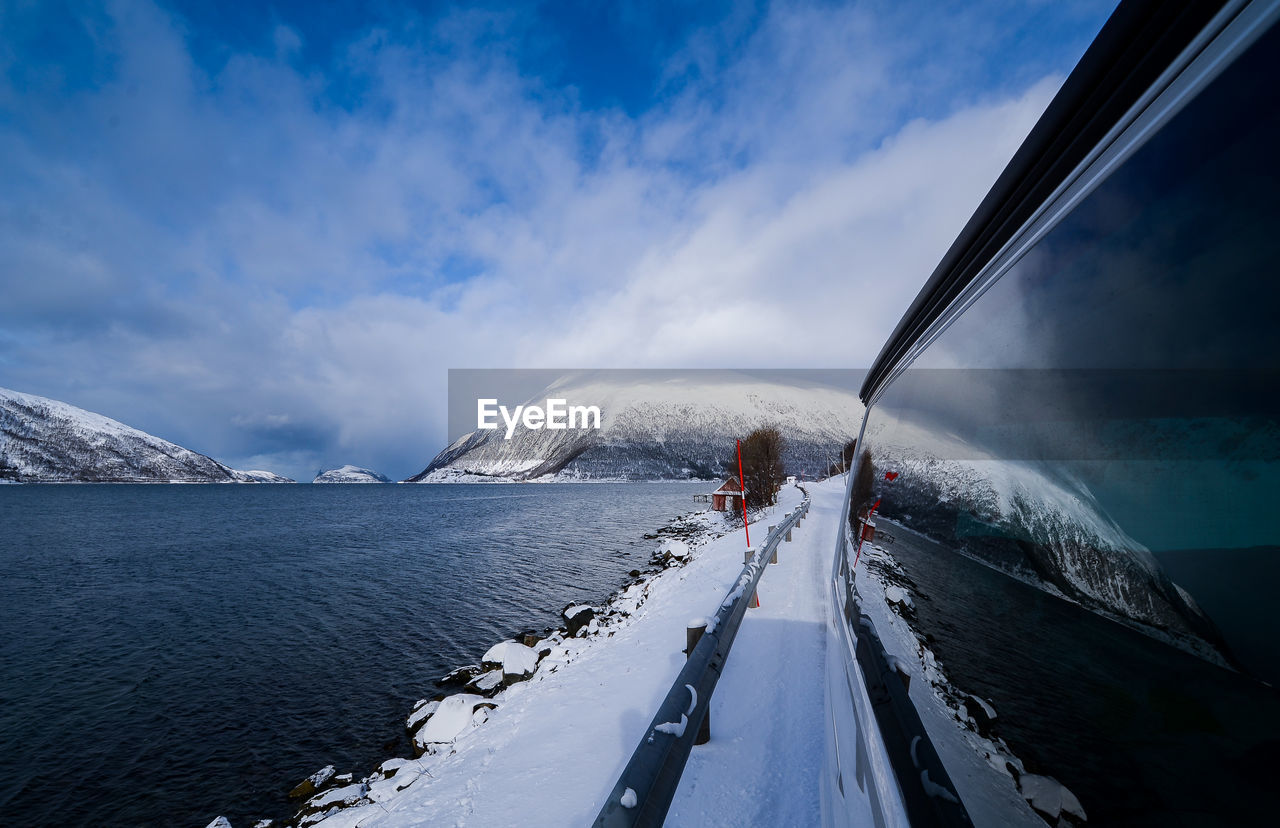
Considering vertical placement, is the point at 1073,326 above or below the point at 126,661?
above

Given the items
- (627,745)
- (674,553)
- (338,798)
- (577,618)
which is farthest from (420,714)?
(674,553)

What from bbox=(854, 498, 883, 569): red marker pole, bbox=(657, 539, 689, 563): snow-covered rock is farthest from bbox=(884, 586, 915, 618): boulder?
bbox=(657, 539, 689, 563): snow-covered rock

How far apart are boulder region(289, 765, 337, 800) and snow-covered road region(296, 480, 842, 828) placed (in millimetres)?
1869

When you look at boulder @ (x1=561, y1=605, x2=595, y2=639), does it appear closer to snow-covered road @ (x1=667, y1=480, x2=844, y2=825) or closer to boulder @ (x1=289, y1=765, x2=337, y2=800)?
boulder @ (x1=289, y1=765, x2=337, y2=800)

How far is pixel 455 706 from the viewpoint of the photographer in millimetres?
9141

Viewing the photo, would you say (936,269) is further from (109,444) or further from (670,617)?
(109,444)

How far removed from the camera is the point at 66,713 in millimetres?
11648

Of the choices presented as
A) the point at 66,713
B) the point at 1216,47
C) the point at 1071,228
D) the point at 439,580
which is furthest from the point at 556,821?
the point at 439,580

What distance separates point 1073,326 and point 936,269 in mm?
1083

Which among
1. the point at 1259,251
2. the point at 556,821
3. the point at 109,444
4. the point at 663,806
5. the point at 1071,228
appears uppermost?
the point at 109,444

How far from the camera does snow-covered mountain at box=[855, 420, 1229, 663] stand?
3.20 ft

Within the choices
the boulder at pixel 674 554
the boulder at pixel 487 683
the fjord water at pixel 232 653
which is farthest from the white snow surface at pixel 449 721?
the boulder at pixel 674 554

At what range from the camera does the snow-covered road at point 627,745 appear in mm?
Result: 4363

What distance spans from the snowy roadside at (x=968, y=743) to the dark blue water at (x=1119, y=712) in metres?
0.04
